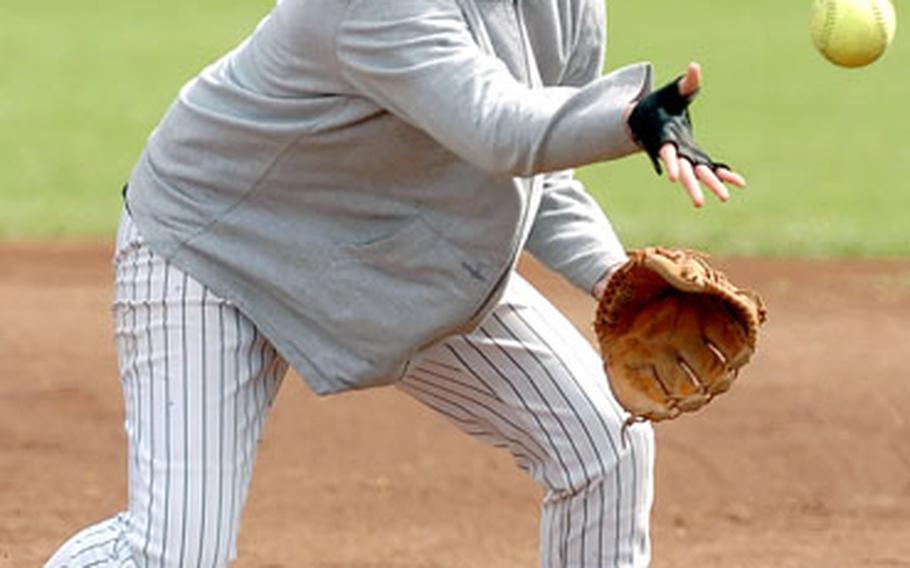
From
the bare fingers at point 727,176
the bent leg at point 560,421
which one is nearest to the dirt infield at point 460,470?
the bent leg at point 560,421

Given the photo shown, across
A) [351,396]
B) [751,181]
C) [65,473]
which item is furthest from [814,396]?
[751,181]

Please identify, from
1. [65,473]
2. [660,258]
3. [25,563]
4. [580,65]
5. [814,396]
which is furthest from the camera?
[814,396]

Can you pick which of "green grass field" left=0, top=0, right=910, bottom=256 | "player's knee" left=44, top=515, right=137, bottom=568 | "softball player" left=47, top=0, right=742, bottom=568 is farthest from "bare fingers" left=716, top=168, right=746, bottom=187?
"green grass field" left=0, top=0, right=910, bottom=256

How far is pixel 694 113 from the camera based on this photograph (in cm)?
1283

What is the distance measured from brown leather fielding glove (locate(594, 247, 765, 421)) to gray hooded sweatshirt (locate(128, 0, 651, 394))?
0.20m

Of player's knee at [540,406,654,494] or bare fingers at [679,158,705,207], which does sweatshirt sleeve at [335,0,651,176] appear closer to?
bare fingers at [679,158,705,207]

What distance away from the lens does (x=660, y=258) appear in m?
3.50

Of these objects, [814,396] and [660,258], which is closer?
[660,258]

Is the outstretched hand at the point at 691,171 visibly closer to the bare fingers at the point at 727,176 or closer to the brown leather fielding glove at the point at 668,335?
the bare fingers at the point at 727,176

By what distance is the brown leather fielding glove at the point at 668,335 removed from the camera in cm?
355

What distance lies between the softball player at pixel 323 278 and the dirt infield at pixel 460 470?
1.39m

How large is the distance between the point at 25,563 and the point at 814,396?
249cm

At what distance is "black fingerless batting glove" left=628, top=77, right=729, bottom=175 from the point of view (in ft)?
10.1

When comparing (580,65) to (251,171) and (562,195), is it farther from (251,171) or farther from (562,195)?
(251,171)
